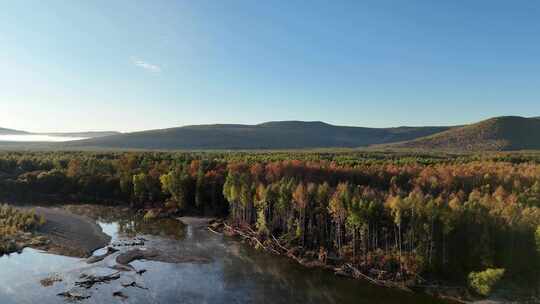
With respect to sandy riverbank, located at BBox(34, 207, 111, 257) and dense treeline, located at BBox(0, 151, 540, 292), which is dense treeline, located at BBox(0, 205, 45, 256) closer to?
sandy riverbank, located at BBox(34, 207, 111, 257)

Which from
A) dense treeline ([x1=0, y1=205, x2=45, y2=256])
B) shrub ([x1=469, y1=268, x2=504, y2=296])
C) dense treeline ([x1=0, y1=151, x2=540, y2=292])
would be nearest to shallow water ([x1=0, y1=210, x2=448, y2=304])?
dense treeline ([x1=0, y1=205, x2=45, y2=256])

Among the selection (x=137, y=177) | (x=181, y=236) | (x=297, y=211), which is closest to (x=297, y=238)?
(x=297, y=211)

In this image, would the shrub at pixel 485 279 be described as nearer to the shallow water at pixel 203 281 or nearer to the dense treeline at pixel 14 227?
the shallow water at pixel 203 281

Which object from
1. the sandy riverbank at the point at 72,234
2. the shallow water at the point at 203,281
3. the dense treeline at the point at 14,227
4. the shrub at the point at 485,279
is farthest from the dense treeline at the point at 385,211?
the dense treeline at the point at 14,227

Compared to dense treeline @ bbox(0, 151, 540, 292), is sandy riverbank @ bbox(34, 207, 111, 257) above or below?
below

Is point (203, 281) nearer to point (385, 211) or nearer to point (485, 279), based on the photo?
point (385, 211)

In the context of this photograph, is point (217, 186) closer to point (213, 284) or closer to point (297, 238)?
point (297, 238)
